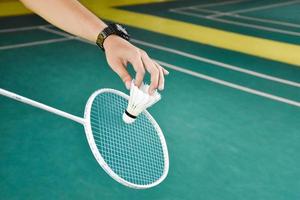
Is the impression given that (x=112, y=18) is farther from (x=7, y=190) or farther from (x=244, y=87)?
(x=7, y=190)

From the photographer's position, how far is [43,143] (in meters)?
4.43

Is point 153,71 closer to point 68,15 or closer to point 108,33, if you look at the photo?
point 108,33

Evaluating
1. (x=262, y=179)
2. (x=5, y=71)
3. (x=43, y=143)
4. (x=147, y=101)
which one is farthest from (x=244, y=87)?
(x=147, y=101)

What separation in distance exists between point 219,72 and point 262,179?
323 cm

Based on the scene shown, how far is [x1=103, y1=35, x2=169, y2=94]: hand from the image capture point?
1.64m

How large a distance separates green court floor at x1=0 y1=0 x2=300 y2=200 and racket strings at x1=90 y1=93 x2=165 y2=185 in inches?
11.4

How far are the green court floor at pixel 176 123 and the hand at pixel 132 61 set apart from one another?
7.11ft

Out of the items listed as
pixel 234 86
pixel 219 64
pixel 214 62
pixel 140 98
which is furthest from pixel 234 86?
pixel 140 98

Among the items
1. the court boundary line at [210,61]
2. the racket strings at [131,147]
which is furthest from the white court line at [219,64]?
the racket strings at [131,147]

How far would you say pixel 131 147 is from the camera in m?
3.96

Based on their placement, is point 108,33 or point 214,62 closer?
point 108,33

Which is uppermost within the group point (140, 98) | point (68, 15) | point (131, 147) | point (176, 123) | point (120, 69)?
point (68, 15)

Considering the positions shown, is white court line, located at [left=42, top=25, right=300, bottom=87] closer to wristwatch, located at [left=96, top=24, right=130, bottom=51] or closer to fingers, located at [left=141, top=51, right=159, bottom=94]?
wristwatch, located at [left=96, top=24, right=130, bottom=51]

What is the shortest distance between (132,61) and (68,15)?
0.38m
